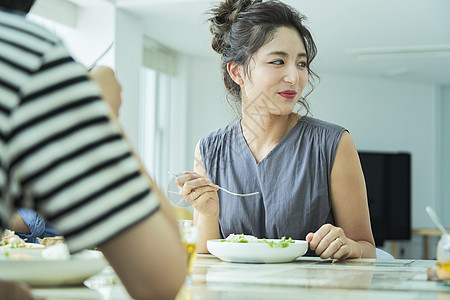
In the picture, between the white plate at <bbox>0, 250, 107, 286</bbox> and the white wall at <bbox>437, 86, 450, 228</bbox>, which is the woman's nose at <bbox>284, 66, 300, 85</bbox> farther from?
the white wall at <bbox>437, 86, 450, 228</bbox>

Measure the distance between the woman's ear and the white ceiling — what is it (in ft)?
8.34

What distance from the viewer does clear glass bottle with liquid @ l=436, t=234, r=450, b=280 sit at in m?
1.11

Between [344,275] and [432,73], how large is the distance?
6.43m

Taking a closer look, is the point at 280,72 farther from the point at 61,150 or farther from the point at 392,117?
the point at 392,117

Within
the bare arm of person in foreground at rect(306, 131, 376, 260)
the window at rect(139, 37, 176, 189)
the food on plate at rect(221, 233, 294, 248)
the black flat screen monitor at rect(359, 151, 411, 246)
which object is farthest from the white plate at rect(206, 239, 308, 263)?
the black flat screen monitor at rect(359, 151, 411, 246)

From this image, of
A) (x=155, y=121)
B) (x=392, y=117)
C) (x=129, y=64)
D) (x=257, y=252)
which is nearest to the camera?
(x=257, y=252)

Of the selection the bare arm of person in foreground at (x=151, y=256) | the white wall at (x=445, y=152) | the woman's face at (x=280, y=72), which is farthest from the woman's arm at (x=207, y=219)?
the white wall at (x=445, y=152)

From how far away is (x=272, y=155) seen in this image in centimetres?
210

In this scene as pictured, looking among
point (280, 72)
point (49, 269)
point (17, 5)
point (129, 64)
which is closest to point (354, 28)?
point (129, 64)

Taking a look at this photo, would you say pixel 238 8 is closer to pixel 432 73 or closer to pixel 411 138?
pixel 432 73

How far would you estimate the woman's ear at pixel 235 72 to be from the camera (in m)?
2.25

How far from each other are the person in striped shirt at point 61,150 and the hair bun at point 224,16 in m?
1.60

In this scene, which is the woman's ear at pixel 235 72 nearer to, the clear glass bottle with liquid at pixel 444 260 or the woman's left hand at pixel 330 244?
the woman's left hand at pixel 330 244

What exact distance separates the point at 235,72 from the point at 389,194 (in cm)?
602
